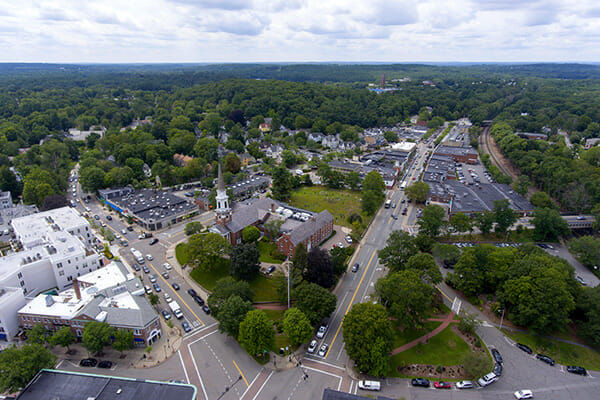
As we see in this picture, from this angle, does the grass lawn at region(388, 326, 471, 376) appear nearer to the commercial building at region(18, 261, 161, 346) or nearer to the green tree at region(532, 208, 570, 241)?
the commercial building at region(18, 261, 161, 346)

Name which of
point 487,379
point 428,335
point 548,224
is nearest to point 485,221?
point 548,224

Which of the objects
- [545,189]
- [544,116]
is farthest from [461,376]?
[544,116]

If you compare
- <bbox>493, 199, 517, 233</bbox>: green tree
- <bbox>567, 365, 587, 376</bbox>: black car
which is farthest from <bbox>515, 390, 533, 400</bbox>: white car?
<bbox>493, 199, 517, 233</bbox>: green tree

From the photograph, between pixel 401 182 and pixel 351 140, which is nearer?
pixel 401 182

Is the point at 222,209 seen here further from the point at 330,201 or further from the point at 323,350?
the point at 323,350

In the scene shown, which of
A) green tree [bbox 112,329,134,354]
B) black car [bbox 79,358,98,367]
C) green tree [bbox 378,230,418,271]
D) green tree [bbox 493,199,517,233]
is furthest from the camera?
green tree [bbox 493,199,517,233]

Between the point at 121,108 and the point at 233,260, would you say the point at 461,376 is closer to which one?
the point at 233,260
